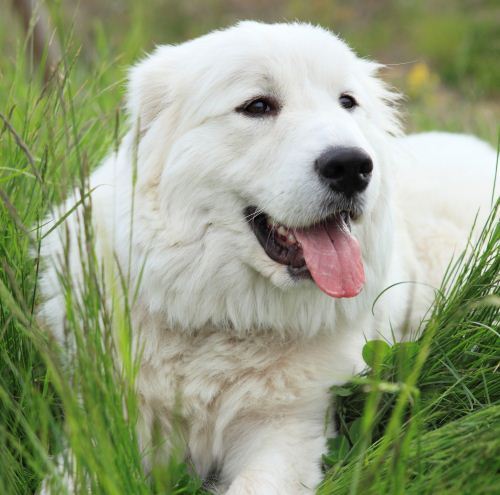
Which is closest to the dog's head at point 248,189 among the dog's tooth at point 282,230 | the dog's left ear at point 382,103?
the dog's tooth at point 282,230

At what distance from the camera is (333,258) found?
2627 millimetres

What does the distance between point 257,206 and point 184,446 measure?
0.86 meters

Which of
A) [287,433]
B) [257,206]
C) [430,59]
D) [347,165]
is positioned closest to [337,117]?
[347,165]

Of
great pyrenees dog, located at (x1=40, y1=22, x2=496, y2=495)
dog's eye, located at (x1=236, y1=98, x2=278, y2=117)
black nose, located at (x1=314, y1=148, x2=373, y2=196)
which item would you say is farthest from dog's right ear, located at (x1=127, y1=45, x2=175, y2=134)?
black nose, located at (x1=314, y1=148, x2=373, y2=196)

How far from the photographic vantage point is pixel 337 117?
2643 mm

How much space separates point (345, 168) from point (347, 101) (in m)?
0.50

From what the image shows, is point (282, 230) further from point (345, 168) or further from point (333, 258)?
point (345, 168)

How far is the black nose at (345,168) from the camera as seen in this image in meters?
2.44

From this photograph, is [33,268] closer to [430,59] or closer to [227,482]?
[227,482]

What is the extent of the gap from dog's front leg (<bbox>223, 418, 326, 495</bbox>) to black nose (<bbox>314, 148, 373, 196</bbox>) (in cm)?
83

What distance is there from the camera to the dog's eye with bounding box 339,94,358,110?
2862 millimetres

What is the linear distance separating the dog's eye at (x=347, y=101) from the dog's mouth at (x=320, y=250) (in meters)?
0.46

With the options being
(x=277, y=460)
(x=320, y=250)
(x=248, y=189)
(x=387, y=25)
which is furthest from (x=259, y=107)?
(x=387, y=25)

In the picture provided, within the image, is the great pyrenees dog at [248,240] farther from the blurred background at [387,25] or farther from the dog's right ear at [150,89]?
the blurred background at [387,25]
